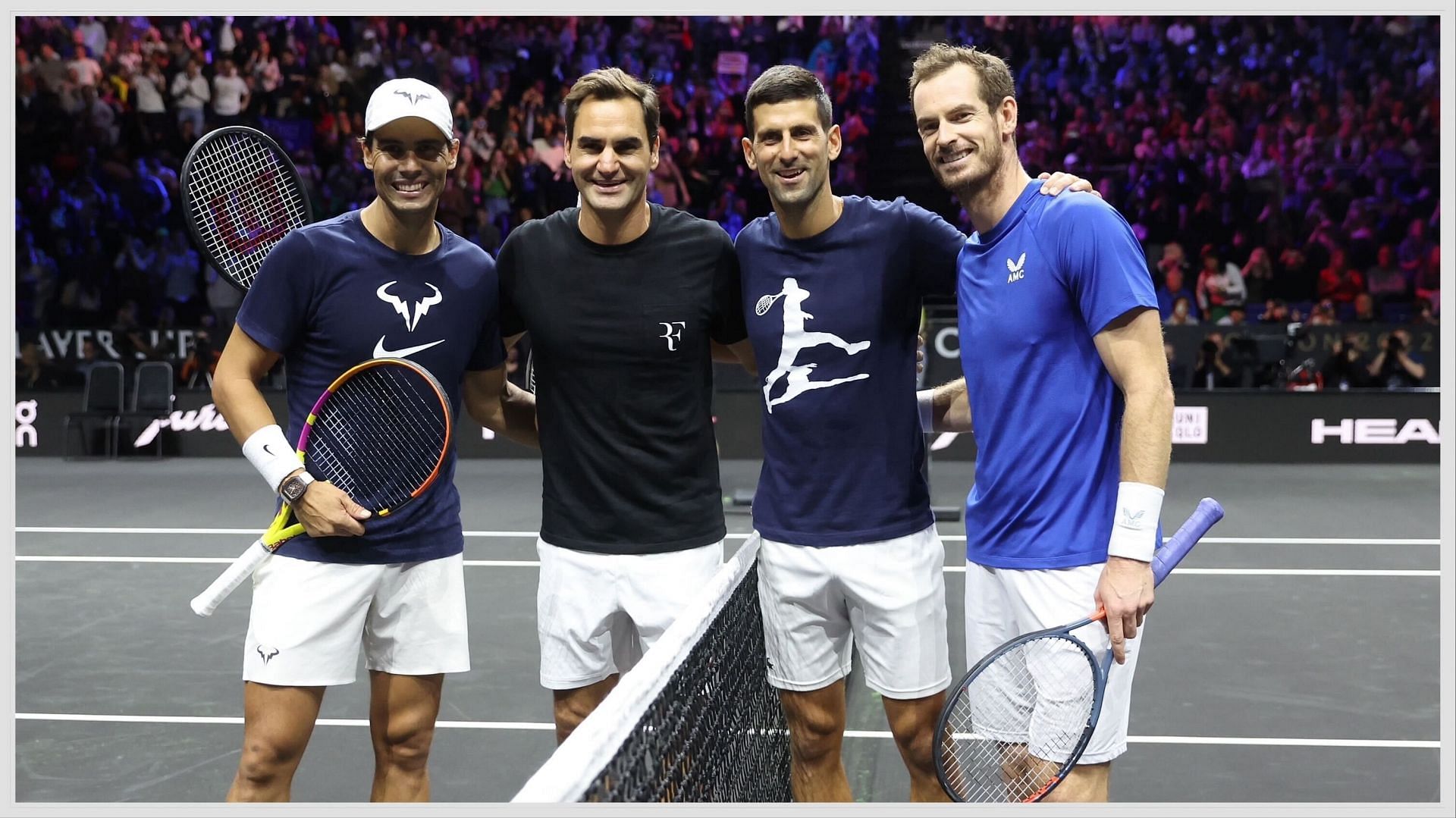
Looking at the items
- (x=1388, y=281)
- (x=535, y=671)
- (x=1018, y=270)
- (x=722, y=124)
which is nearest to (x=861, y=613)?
(x=1018, y=270)

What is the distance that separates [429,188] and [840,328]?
99 centimetres

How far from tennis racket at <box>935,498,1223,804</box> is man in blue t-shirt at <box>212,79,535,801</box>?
124 centimetres

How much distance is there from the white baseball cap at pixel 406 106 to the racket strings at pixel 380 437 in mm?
554

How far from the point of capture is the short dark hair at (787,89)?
117 inches

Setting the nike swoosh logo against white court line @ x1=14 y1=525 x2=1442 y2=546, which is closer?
the nike swoosh logo

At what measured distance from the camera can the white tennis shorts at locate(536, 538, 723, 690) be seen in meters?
3.09

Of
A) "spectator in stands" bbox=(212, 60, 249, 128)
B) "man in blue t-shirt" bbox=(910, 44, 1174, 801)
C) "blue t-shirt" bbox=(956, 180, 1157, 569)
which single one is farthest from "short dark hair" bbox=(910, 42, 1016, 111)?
"spectator in stands" bbox=(212, 60, 249, 128)

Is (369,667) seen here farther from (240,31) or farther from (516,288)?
(240,31)

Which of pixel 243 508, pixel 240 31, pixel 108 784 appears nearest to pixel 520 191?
pixel 240 31

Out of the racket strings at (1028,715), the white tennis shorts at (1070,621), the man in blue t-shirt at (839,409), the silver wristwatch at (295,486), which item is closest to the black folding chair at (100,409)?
the silver wristwatch at (295,486)

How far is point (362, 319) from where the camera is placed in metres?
3.01

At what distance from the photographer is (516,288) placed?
318cm

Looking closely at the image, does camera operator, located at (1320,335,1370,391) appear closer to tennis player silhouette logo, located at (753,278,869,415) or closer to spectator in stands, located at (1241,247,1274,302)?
spectator in stands, located at (1241,247,1274,302)

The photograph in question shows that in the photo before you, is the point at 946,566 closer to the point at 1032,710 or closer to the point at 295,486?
the point at 1032,710
